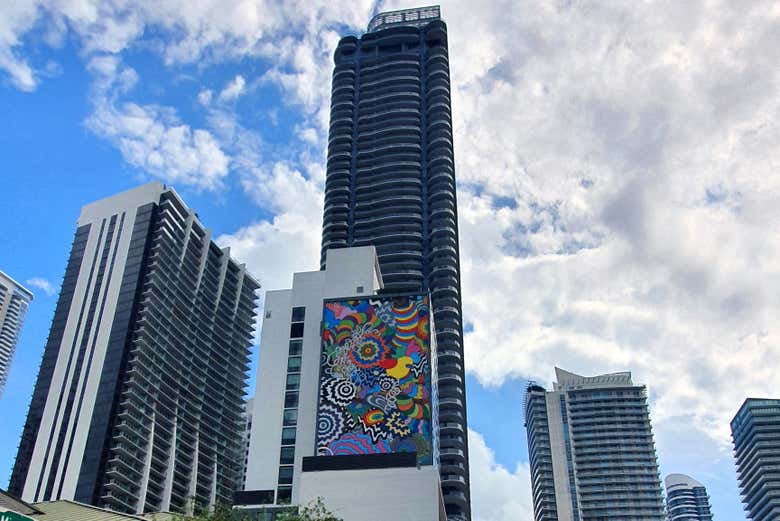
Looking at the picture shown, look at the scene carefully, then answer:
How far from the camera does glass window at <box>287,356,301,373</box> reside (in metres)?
120

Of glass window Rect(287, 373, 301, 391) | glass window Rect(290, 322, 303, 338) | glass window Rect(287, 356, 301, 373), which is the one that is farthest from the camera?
glass window Rect(290, 322, 303, 338)

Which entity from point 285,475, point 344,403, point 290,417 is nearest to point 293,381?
point 290,417

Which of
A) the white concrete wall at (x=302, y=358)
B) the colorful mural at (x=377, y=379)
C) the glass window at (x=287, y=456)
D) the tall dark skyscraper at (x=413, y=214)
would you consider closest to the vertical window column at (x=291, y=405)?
the glass window at (x=287, y=456)

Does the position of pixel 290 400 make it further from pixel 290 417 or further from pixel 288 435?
pixel 288 435

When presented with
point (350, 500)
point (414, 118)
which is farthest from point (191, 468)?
point (414, 118)

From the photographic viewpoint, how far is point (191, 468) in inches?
6718

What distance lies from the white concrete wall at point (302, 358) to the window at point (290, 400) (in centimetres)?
Answer: 63

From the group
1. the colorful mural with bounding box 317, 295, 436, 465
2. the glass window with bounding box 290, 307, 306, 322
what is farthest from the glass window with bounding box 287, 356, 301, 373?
the colorful mural with bounding box 317, 295, 436, 465

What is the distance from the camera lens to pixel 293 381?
119688 millimetres

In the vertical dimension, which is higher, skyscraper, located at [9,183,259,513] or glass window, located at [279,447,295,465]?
skyscraper, located at [9,183,259,513]

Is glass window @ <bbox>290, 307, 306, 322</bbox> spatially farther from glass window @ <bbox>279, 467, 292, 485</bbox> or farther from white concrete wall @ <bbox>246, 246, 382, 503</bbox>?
glass window @ <bbox>279, 467, 292, 485</bbox>

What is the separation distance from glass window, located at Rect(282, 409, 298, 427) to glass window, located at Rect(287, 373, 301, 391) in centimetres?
337

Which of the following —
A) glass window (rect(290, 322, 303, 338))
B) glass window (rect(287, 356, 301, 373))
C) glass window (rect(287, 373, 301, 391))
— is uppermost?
glass window (rect(290, 322, 303, 338))

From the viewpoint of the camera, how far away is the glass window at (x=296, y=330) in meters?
123
